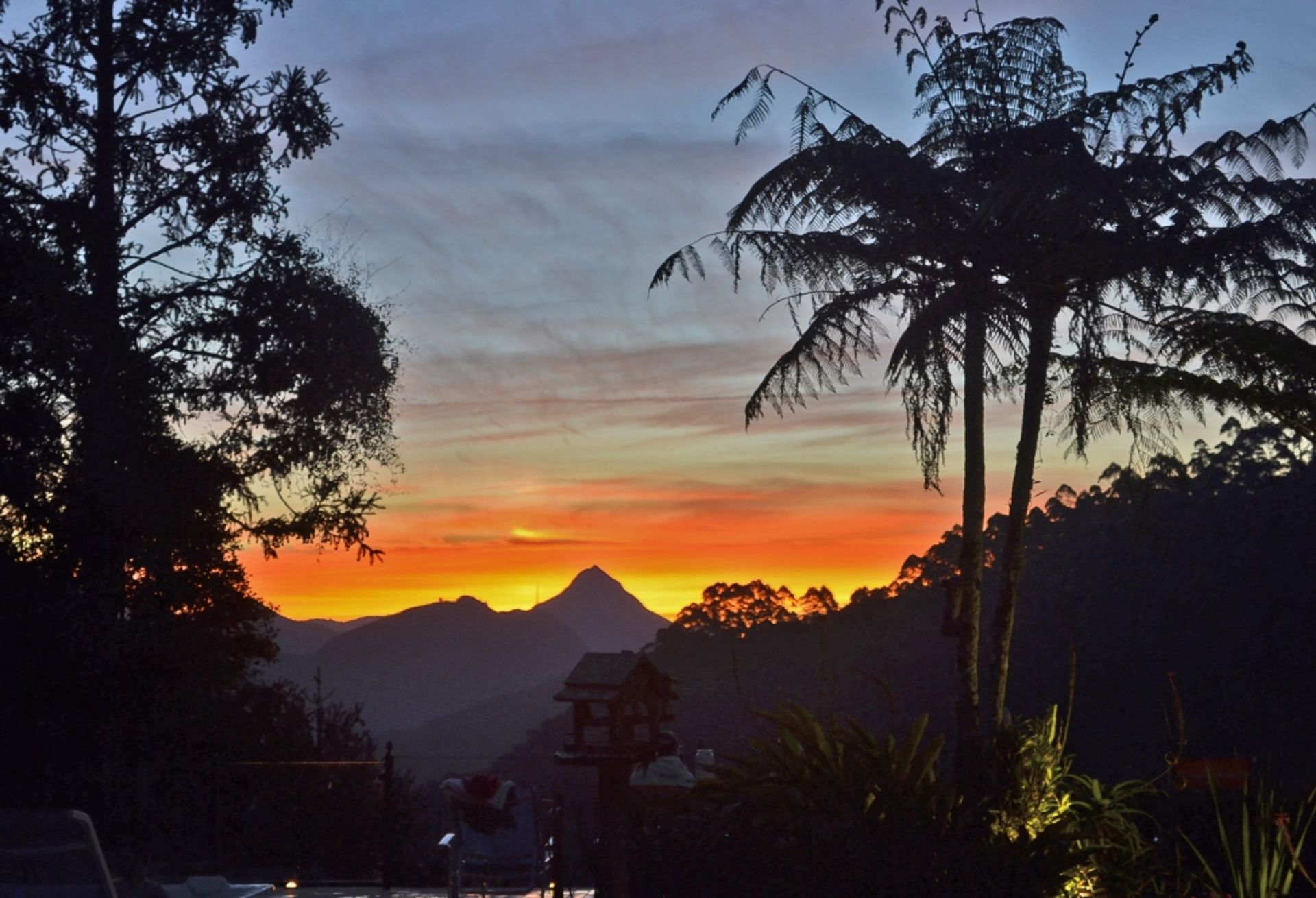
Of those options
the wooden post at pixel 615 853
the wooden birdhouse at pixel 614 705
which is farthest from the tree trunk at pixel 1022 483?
the wooden post at pixel 615 853

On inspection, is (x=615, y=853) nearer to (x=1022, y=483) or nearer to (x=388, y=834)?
(x=388, y=834)

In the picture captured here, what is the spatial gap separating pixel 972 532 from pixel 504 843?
491cm

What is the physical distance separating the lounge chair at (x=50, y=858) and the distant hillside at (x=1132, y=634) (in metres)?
38.1

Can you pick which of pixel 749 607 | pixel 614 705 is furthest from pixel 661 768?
pixel 749 607

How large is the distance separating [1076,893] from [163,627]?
8.13m

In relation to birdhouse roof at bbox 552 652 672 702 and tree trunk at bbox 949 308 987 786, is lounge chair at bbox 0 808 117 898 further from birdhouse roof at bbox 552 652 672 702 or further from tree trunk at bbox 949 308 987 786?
tree trunk at bbox 949 308 987 786

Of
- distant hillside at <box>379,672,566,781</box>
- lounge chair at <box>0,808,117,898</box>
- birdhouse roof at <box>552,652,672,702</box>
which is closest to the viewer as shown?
lounge chair at <box>0,808,117,898</box>

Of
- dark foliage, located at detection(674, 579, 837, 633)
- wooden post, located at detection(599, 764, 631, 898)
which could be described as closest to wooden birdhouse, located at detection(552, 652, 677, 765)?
wooden post, located at detection(599, 764, 631, 898)

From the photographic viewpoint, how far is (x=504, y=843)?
1114 cm

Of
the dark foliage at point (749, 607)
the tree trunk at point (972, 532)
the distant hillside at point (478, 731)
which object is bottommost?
the distant hillside at point (478, 731)

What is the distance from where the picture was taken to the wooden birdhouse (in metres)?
10.2

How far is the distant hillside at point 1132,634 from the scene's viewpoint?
151ft

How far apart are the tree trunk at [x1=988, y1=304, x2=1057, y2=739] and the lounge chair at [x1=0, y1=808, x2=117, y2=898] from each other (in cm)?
829

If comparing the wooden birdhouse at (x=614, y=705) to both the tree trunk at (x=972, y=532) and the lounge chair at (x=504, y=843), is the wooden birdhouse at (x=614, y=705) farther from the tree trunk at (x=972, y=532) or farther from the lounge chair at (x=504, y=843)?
the tree trunk at (x=972, y=532)
